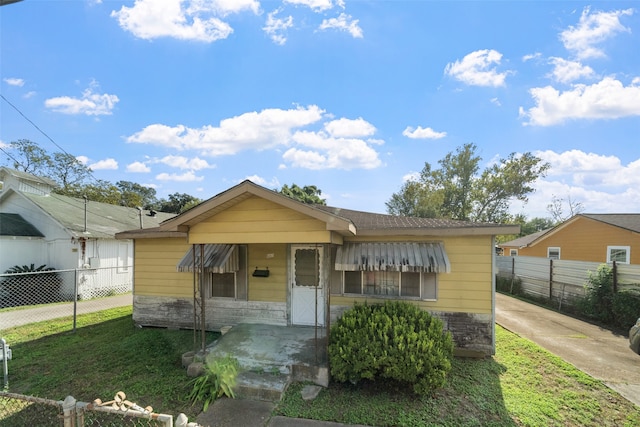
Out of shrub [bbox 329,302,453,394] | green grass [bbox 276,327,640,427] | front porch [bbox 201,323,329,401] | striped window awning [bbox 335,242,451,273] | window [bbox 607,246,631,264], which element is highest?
striped window awning [bbox 335,242,451,273]

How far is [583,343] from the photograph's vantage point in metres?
6.96

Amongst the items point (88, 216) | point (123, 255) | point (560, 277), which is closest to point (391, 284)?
point (560, 277)

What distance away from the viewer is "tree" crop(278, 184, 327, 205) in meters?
33.0

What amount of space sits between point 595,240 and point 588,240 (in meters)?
0.37

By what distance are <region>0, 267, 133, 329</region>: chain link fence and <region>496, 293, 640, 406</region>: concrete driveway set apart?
13.9 m

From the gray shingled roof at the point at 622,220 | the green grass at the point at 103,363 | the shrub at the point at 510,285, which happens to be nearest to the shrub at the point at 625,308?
the shrub at the point at 510,285

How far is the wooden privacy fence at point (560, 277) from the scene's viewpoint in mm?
8461

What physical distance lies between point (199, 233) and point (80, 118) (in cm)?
1064

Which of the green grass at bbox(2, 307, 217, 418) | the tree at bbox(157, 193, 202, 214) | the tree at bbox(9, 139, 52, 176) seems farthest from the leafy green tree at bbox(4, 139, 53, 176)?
the green grass at bbox(2, 307, 217, 418)

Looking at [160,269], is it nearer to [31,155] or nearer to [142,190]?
[31,155]

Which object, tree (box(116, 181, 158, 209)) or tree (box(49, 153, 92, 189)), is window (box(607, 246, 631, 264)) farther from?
tree (box(116, 181, 158, 209))

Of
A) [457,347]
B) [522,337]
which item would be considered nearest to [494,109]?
[522,337]

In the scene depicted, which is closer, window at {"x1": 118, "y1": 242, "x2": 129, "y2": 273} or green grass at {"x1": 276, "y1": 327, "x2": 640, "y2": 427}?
green grass at {"x1": 276, "y1": 327, "x2": 640, "y2": 427}

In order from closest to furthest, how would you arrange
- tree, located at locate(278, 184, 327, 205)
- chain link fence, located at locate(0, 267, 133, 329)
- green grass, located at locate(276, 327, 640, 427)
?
green grass, located at locate(276, 327, 640, 427) < chain link fence, located at locate(0, 267, 133, 329) < tree, located at locate(278, 184, 327, 205)
